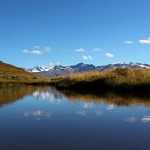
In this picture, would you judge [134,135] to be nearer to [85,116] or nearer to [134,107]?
[85,116]

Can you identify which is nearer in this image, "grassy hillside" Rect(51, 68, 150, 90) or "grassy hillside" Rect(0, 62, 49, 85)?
"grassy hillside" Rect(51, 68, 150, 90)

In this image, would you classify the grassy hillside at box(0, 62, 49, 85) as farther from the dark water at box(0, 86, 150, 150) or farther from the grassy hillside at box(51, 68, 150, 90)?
the dark water at box(0, 86, 150, 150)

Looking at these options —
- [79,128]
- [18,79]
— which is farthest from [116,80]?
[18,79]

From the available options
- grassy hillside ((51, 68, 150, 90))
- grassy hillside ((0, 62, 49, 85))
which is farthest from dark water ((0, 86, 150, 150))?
grassy hillside ((0, 62, 49, 85))

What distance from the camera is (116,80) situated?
31.5 m

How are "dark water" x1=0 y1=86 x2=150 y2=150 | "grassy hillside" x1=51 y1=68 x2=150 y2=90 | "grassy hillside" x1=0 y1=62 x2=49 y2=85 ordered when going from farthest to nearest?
1. "grassy hillside" x1=0 y1=62 x2=49 y2=85
2. "grassy hillside" x1=51 y1=68 x2=150 y2=90
3. "dark water" x1=0 y1=86 x2=150 y2=150

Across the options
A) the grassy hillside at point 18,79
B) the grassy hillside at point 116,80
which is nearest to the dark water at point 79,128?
the grassy hillside at point 116,80

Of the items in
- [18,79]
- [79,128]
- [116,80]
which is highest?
[18,79]

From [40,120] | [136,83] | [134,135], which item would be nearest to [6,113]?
[40,120]

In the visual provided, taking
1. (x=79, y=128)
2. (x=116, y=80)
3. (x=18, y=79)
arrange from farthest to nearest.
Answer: (x=18, y=79) → (x=116, y=80) → (x=79, y=128)

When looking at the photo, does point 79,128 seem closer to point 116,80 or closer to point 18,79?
point 116,80

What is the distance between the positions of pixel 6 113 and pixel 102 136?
7.44m

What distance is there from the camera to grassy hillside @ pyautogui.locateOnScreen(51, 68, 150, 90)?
2869 centimetres

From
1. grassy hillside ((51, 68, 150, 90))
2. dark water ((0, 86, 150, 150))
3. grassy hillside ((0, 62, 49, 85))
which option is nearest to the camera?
dark water ((0, 86, 150, 150))
